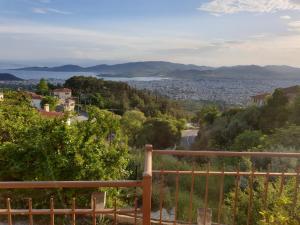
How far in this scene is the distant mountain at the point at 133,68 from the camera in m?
88.4

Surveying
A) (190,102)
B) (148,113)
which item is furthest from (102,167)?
(190,102)

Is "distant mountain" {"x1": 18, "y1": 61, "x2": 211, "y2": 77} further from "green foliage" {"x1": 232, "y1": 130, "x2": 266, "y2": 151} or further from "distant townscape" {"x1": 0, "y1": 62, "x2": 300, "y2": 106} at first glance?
"green foliage" {"x1": 232, "y1": 130, "x2": 266, "y2": 151}

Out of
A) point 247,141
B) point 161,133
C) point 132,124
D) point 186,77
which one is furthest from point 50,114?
point 186,77

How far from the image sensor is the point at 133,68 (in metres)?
91.2

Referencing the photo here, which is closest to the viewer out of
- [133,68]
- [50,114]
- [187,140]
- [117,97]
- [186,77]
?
[50,114]

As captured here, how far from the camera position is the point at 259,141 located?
10.9 metres

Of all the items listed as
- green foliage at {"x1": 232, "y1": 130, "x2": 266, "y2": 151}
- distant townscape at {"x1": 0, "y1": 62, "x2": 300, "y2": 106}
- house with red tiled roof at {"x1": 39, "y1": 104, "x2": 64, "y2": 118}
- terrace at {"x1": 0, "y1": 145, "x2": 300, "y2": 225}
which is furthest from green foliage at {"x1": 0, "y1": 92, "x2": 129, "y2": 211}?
distant townscape at {"x1": 0, "y1": 62, "x2": 300, "y2": 106}

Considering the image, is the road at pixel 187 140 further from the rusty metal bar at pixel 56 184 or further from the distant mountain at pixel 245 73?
the distant mountain at pixel 245 73

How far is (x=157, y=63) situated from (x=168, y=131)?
6974 cm

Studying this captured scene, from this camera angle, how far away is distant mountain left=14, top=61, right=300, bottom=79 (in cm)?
7016

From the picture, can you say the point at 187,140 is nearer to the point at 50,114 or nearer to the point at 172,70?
the point at 50,114

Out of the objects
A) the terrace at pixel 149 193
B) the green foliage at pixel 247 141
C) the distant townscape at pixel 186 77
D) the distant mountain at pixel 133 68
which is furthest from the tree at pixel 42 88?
the terrace at pixel 149 193

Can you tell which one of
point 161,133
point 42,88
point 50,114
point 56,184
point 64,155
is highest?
point 56,184

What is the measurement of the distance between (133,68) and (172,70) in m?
10.6
